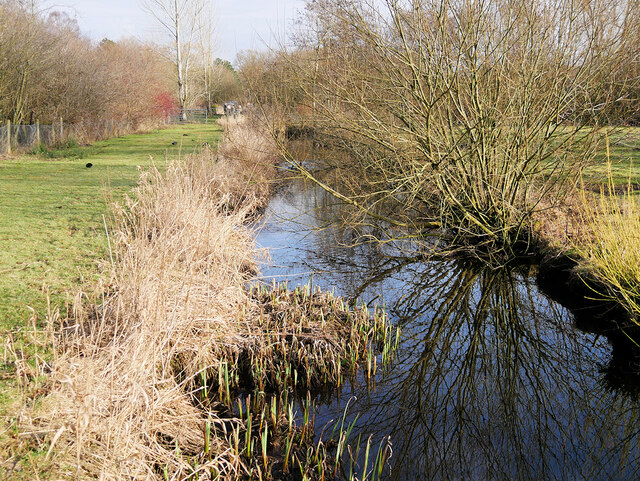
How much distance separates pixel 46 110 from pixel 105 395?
19.4m

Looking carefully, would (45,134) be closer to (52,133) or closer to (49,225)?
(52,133)

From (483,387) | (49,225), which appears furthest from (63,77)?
(483,387)

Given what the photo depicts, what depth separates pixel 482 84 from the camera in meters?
7.72

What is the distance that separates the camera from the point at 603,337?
5992mm

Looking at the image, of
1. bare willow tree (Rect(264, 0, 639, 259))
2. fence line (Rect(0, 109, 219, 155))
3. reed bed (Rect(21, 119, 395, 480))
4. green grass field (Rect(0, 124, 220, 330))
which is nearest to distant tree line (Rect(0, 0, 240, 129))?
fence line (Rect(0, 109, 219, 155))

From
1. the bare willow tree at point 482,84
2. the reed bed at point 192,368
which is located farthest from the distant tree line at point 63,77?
the reed bed at point 192,368

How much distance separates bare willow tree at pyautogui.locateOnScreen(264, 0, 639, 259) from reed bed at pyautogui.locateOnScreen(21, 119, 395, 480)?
255cm

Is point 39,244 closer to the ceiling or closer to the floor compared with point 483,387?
closer to the ceiling

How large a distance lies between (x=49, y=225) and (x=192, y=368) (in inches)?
195

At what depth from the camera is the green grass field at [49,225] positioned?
548 cm

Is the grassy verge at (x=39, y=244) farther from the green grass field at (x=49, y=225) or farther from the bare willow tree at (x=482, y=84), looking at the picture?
the bare willow tree at (x=482, y=84)

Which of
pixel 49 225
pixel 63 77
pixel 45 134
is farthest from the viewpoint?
pixel 63 77

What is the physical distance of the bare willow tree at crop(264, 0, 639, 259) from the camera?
6.90m

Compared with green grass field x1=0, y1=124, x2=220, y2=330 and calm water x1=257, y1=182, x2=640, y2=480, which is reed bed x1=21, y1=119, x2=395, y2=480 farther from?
green grass field x1=0, y1=124, x2=220, y2=330
